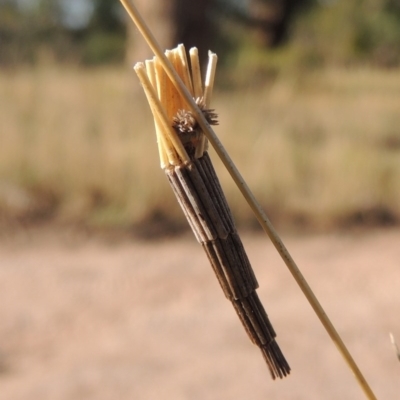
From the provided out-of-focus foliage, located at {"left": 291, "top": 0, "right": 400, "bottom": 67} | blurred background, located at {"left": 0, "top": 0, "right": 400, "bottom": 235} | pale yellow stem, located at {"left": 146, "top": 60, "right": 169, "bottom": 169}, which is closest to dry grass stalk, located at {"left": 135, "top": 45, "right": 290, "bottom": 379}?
pale yellow stem, located at {"left": 146, "top": 60, "right": 169, "bottom": 169}

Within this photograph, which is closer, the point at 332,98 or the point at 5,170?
the point at 5,170

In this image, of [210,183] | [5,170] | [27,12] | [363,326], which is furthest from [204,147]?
[27,12]

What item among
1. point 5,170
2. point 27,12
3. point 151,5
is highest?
point 27,12

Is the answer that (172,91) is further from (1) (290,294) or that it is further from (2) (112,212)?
(2) (112,212)

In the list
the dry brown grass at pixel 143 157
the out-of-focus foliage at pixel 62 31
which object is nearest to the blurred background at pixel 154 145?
the dry brown grass at pixel 143 157

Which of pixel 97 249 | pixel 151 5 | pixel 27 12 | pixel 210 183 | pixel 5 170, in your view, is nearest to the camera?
pixel 210 183

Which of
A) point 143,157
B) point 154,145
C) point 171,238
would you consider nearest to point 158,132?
point 171,238

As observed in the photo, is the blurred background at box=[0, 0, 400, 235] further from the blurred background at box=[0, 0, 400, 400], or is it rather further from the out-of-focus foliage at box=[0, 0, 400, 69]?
the out-of-focus foliage at box=[0, 0, 400, 69]

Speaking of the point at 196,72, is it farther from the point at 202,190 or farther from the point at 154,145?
the point at 154,145
